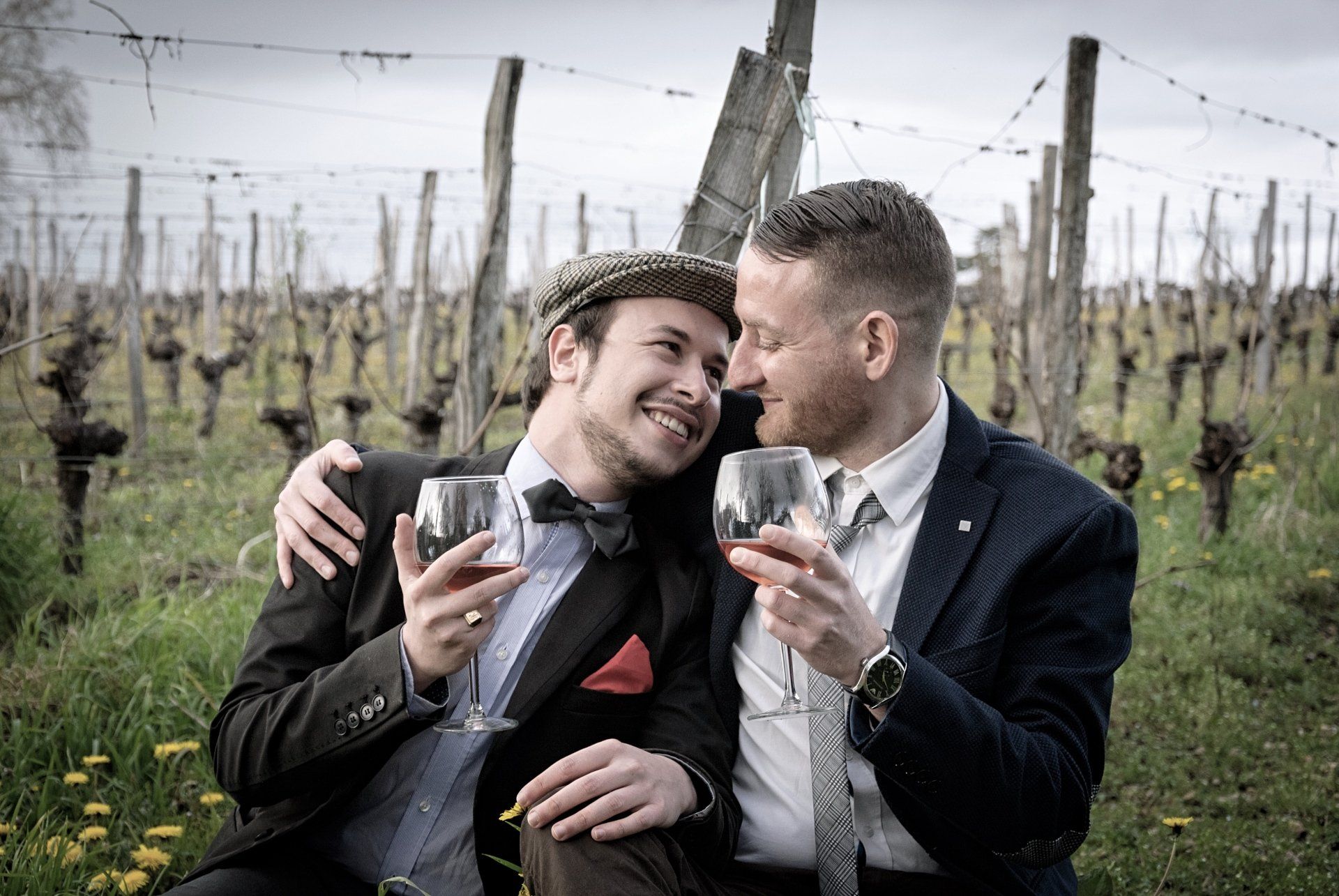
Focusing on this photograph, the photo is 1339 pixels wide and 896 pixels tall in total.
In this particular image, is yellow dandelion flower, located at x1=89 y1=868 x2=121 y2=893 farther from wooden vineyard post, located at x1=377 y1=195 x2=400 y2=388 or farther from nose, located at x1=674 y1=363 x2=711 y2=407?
wooden vineyard post, located at x1=377 y1=195 x2=400 y2=388

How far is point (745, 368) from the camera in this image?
223cm

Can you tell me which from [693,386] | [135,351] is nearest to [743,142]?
[693,386]

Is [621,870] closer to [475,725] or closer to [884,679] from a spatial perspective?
[475,725]

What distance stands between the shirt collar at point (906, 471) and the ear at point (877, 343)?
153mm

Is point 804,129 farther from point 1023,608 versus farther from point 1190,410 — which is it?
point 1190,410

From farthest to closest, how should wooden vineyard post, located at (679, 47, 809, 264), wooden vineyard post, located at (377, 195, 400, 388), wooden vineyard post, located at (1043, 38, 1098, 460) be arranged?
wooden vineyard post, located at (377, 195, 400, 388), wooden vineyard post, located at (1043, 38, 1098, 460), wooden vineyard post, located at (679, 47, 809, 264)

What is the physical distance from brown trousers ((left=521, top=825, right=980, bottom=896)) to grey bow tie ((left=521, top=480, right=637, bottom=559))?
1.99 feet

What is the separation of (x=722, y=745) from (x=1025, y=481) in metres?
0.77

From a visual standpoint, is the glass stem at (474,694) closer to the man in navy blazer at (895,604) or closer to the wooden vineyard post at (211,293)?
the man in navy blazer at (895,604)

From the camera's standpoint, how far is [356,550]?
6.97 feet

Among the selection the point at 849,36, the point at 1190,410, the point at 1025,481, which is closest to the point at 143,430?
the point at 849,36

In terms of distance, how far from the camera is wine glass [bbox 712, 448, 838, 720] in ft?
5.07

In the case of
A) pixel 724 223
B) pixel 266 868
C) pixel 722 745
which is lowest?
pixel 266 868

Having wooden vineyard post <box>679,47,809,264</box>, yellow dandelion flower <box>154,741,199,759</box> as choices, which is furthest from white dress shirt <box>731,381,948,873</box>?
yellow dandelion flower <box>154,741,199,759</box>
